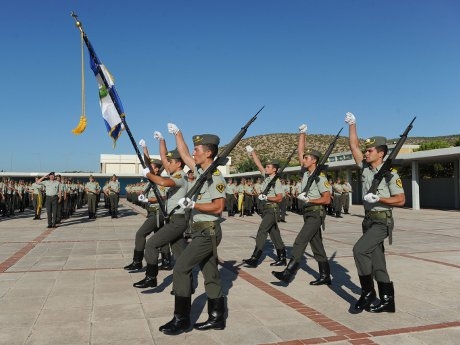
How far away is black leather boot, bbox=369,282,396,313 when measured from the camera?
16.9 ft

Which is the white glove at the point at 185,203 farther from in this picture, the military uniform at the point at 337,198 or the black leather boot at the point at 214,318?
the military uniform at the point at 337,198

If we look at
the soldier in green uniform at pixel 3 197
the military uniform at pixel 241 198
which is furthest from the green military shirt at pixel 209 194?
the soldier in green uniform at pixel 3 197

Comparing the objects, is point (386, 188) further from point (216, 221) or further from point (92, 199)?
point (92, 199)

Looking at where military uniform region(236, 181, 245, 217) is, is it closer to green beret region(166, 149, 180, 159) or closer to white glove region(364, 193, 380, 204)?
green beret region(166, 149, 180, 159)

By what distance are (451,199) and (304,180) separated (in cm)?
2483

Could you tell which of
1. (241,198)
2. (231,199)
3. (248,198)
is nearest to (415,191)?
(248,198)

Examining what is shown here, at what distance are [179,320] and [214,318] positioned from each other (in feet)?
1.24

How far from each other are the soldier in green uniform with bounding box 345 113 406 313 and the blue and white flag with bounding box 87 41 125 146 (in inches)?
167

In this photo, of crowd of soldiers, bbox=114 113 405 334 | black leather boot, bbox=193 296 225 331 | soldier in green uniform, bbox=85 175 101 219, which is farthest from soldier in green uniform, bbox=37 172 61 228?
black leather boot, bbox=193 296 225 331

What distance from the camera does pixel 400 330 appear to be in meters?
4.60

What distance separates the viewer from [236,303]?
5.67m

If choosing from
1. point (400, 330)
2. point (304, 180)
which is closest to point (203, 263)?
point (400, 330)

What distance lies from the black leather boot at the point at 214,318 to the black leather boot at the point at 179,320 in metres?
0.16

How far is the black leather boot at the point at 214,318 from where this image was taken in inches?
181
